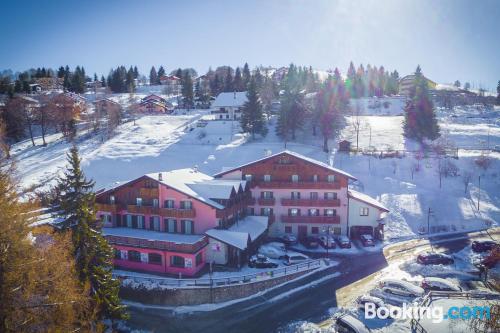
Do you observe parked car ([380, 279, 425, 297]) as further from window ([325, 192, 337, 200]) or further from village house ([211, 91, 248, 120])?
village house ([211, 91, 248, 120])

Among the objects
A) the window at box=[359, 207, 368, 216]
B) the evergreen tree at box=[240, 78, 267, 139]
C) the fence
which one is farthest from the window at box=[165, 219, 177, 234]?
the evergreen tree at box=[240, 78, 267, 139]

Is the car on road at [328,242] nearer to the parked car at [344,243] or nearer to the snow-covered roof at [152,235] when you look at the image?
the parked car at [344,243]

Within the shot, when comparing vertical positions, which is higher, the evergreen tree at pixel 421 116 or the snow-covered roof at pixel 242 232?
the evergreen tree at pixel 421 116

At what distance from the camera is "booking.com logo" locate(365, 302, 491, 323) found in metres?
23.9

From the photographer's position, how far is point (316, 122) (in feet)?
236

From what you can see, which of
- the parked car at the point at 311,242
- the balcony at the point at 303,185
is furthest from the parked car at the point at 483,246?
the parked car at the point at 311,242

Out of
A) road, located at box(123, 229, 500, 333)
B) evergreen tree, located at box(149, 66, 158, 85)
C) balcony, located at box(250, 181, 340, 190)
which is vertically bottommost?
road, located at box(123, 229, 500, 333)

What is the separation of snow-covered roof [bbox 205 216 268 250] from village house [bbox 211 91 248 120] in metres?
48.1

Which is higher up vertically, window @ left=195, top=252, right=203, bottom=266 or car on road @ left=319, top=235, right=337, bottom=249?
window @ left=195, top=252, right=203, bottom=266

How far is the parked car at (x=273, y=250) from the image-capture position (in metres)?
38.1

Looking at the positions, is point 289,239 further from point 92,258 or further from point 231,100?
point 231,100

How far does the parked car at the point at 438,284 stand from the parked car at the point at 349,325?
8576mm

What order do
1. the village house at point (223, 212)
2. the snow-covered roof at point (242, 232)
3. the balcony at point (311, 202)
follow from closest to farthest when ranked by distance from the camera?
the snow-covered roof at point (242, 232) < the village house at point (223, 212) < the balcony at point (311, 202)

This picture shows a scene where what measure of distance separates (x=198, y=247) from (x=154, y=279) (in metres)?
4.56
